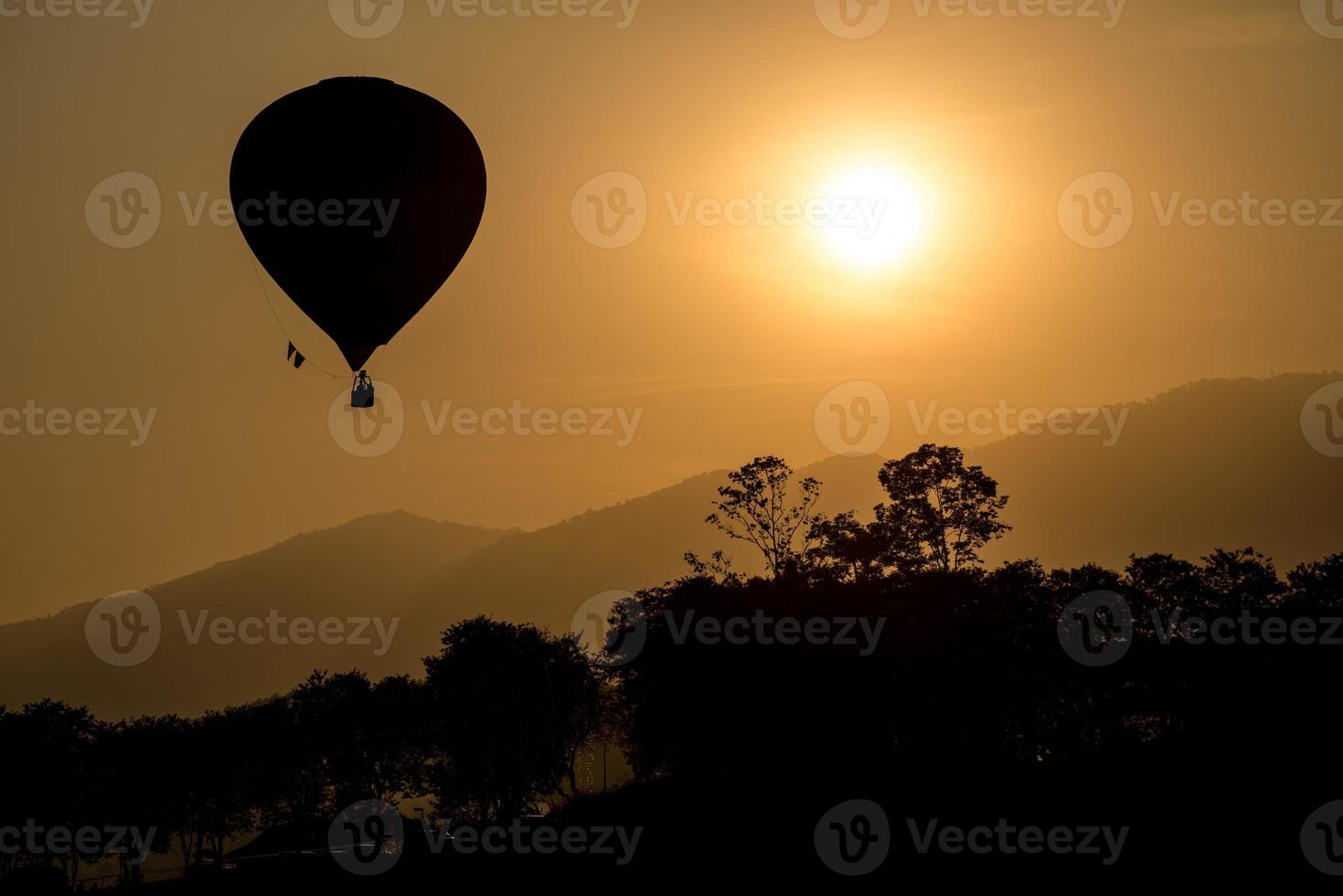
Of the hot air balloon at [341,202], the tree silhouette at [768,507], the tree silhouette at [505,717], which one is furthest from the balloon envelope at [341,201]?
the tree silhouette at [505,717]

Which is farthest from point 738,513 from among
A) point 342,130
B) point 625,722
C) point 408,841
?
point 342,130

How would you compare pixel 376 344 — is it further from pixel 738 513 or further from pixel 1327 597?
pixel 1327 597

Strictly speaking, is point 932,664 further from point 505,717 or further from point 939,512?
point 505,717

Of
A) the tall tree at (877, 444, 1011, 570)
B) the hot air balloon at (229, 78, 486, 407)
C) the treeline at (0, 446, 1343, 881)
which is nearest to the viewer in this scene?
the hot air balloon at (229, 78, 486, 407)

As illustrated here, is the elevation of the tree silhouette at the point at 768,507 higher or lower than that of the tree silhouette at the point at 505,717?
higher

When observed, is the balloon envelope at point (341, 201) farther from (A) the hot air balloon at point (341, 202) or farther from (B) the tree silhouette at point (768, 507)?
(B) the tree silhouette at point (768, 507)

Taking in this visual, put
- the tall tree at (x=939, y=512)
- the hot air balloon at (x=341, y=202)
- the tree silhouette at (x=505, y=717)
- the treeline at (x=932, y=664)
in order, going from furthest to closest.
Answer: the tree silhouette at (x=505, y=717)
the tall tree at (x=939, y=512)
the treeline at (x=932, y=664)
the hot air balloon at (x=341, y=202)

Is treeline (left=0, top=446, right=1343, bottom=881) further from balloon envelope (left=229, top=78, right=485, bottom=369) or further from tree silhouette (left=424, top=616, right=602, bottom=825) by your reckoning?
balloon envelope (left=229, top=78, right=485, bottom=369)

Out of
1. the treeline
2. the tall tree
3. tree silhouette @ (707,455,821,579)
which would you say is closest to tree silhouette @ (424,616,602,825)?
the treeline
